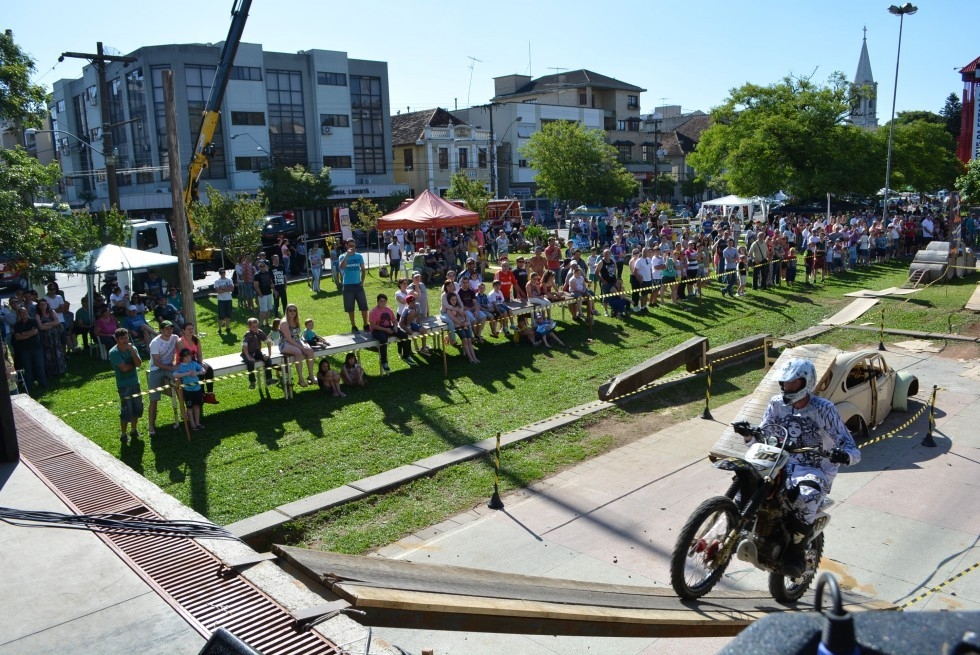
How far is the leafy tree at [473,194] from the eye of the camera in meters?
36.0

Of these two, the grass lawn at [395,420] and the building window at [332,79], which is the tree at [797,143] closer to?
the grass lawn at [395,420]

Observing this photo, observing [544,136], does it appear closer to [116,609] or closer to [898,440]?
[898,440]

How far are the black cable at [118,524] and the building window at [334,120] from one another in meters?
52.8

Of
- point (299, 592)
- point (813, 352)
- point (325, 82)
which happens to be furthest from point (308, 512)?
point (325, 82)

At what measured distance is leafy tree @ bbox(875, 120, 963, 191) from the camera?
42.9 meters

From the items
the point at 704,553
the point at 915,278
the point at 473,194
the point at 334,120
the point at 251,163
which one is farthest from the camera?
the point at 334,120

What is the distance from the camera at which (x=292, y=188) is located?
1874 inches

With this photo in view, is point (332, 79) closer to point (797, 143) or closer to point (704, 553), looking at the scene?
point (797, 143)

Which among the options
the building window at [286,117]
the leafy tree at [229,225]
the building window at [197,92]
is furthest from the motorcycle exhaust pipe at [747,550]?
the building window at [286,117]

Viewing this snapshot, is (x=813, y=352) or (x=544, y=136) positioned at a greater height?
(x=544, y=136)

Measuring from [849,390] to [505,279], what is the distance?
8.64 m

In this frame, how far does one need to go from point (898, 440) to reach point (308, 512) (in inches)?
325

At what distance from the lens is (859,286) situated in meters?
24.7

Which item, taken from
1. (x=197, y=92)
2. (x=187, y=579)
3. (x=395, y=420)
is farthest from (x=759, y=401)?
(x=197, y=92)
